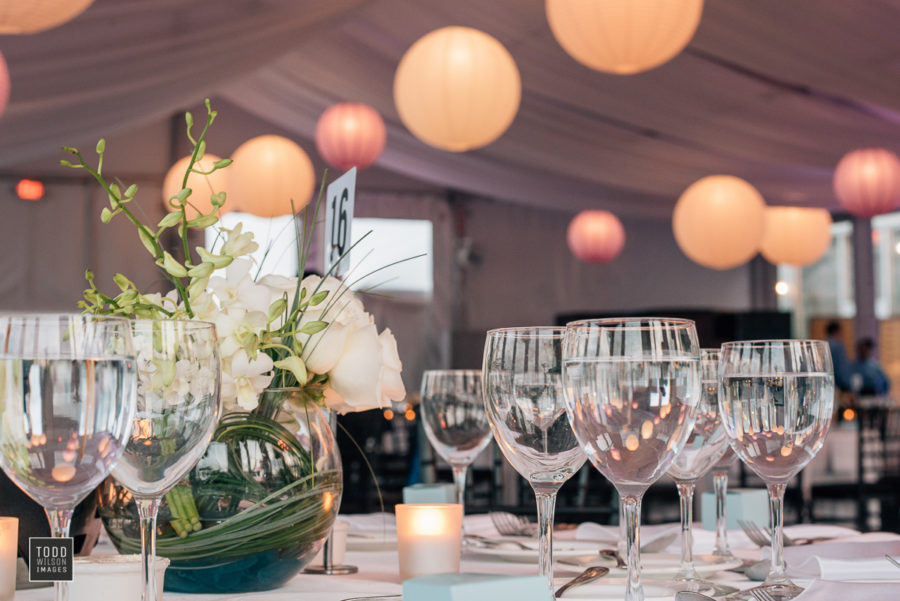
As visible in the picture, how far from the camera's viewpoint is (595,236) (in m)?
9.52

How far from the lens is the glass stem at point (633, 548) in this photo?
673 mm

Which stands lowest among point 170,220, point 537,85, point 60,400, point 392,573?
point 392,573

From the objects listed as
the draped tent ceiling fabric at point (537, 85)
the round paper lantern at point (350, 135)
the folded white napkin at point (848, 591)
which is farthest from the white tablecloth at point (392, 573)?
the round paper lantern at point (350, 135)

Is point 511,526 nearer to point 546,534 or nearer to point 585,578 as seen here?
point 585,578

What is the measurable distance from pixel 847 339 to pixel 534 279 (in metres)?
3.66

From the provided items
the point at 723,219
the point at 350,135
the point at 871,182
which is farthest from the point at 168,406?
the point at 871,182

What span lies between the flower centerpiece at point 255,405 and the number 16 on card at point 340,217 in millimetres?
160

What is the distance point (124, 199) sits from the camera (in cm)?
86

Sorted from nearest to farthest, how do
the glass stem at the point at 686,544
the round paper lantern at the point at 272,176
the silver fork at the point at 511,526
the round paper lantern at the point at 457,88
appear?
the glass stem at the point at 686,544, the silver fork at the point at 511,526, the round paper lantern at the point at 457,88, the round paper lantern at the point at 272,176

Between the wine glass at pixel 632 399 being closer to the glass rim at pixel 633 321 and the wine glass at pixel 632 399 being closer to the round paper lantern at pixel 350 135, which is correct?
the glass rim at pixel 633 321

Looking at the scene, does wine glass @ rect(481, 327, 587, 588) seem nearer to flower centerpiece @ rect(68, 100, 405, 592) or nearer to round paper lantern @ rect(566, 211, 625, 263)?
flower centerpiece @ rect(68, 100, 405, 592)

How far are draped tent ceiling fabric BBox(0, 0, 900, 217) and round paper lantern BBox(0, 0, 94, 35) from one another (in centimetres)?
181

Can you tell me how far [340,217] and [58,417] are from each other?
0.58 metres

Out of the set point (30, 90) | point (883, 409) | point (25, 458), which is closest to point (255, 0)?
point (30, 90)
